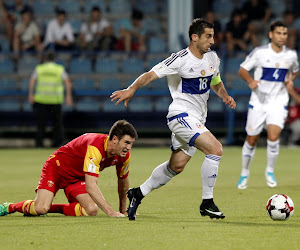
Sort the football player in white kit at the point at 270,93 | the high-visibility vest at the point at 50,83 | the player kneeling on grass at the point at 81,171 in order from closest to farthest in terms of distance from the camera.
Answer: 1. the player kneeling on grass at the point at 81,171
2. the football player in white kit at the point at 270,93
3. the high-visibility vest at the point at 50,83

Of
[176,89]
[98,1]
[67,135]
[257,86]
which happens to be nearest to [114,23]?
[98,1]

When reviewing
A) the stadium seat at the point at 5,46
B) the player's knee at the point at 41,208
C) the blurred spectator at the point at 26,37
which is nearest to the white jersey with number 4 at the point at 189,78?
the player's knee at the point at 41,208

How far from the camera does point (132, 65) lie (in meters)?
17.7

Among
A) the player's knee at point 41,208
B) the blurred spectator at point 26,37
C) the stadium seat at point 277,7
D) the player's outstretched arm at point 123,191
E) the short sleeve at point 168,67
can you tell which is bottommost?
the player's knee at point 41,208

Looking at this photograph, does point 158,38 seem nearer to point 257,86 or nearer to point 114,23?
point 114,23

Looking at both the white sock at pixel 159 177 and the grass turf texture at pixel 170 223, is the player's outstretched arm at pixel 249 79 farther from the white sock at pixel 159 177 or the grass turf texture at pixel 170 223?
the white sock at pixel 159 177

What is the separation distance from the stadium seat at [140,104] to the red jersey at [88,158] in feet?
33.8

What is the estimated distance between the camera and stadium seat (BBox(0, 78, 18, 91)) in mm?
17609

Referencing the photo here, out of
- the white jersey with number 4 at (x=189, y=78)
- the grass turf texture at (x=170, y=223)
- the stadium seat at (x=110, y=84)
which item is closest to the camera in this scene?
the grass turf texture at (x=170, y=223)

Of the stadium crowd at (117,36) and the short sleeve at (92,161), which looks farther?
the stadium crowd at (117,36)

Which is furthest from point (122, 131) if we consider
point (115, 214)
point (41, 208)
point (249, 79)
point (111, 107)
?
point (111, 107)

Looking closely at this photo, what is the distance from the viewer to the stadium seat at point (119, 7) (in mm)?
19391

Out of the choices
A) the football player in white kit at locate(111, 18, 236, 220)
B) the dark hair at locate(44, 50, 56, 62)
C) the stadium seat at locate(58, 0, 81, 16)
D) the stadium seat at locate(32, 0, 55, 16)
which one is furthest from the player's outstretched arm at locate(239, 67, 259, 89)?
the stadium seat at locate(32, 0, 55, 16)

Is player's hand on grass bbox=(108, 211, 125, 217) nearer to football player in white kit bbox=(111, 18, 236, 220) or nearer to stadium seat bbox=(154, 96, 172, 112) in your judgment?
football player in white kit bbox=(111, 18, 236, 220)
